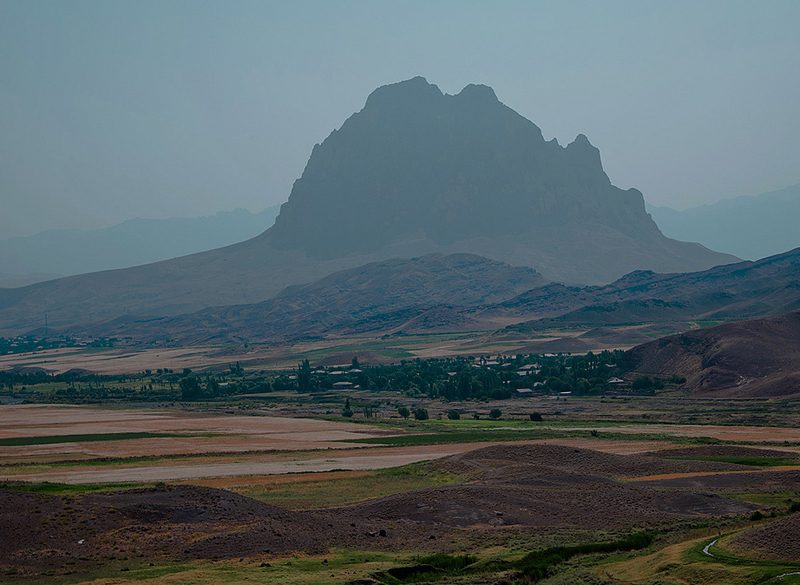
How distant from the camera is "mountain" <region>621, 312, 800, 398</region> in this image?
442 ft

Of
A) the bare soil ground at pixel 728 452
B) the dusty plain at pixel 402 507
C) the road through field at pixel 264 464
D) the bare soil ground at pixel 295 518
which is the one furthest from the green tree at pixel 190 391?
the bare soil ground at pixel 295 518

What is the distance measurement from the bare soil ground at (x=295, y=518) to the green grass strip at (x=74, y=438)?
2066 inches

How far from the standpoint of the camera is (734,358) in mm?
146625

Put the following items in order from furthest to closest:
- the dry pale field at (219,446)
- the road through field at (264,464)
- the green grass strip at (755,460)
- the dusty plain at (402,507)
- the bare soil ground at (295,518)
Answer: the dry pale field at (219,446) → the green grass strip at (755,460) → the road through field at (264,464) → the bare soil ground at (295,518) → the dusty plain at (402,507)

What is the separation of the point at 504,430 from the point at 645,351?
7639 centimetres

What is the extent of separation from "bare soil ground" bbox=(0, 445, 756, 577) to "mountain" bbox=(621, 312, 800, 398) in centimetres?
8779

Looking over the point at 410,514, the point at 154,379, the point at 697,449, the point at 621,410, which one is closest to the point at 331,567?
the point at 410,514

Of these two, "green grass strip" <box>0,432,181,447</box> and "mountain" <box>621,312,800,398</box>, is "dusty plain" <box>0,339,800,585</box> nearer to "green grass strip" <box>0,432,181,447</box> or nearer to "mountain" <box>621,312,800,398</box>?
"green grass strip" <box>0,432,181,447</box>

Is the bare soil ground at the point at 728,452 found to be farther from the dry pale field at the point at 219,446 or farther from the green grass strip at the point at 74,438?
the green grass strip at the point at 74,438

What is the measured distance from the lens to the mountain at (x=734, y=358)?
135 meters

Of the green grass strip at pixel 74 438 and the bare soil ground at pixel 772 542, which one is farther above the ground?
the green grass strip at pixel 74 438

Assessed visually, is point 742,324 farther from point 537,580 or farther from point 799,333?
point 537,580

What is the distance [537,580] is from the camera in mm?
32094

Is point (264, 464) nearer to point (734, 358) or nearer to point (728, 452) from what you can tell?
point (728, 452)
